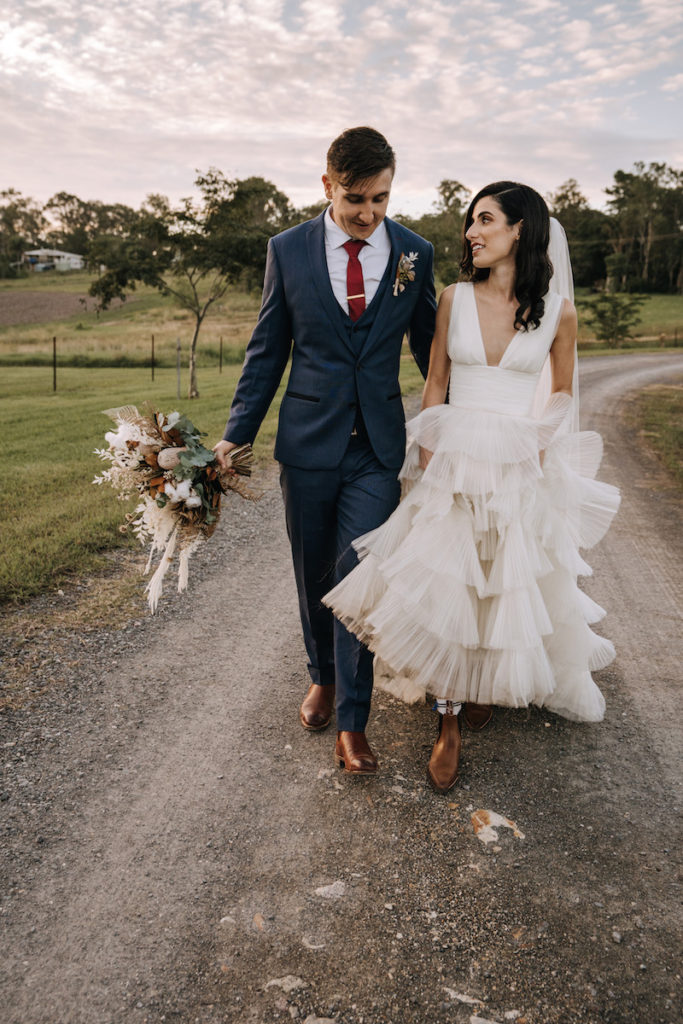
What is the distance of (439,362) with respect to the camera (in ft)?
10.9

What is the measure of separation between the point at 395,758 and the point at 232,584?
2335mm

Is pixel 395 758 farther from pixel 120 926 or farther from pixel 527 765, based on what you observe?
pixel 120 926

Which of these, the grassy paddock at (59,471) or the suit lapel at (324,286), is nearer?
the suit lapel at (324,286)

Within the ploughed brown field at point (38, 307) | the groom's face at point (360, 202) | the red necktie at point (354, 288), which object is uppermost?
the ploughed brown field at point (38, 307)

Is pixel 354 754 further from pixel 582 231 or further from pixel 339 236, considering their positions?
pixel 582 231

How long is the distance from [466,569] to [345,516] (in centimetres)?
59

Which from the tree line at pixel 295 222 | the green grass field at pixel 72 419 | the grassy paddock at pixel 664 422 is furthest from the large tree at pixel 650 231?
the grassy paddock at pixel 664 422

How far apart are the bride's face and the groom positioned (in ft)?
0.80

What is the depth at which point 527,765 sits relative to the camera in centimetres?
322

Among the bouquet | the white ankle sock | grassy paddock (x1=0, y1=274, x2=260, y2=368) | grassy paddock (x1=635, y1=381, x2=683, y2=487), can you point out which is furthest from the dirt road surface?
grassy paddock (x1=0, y1=274, x2=260, y2=368)

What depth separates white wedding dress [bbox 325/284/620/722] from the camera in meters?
3.02

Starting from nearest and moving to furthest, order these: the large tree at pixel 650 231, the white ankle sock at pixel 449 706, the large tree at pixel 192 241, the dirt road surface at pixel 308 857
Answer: the dirt road surface at pixel 308 857, the white ankle sock at pixel 449 706, the large tree at pixel 192 241, the large tree at pixel 650 231

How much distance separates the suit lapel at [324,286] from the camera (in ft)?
9.75

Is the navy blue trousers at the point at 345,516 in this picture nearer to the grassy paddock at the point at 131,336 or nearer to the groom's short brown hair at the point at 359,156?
the groom's short brown hair at the point at 359,156
